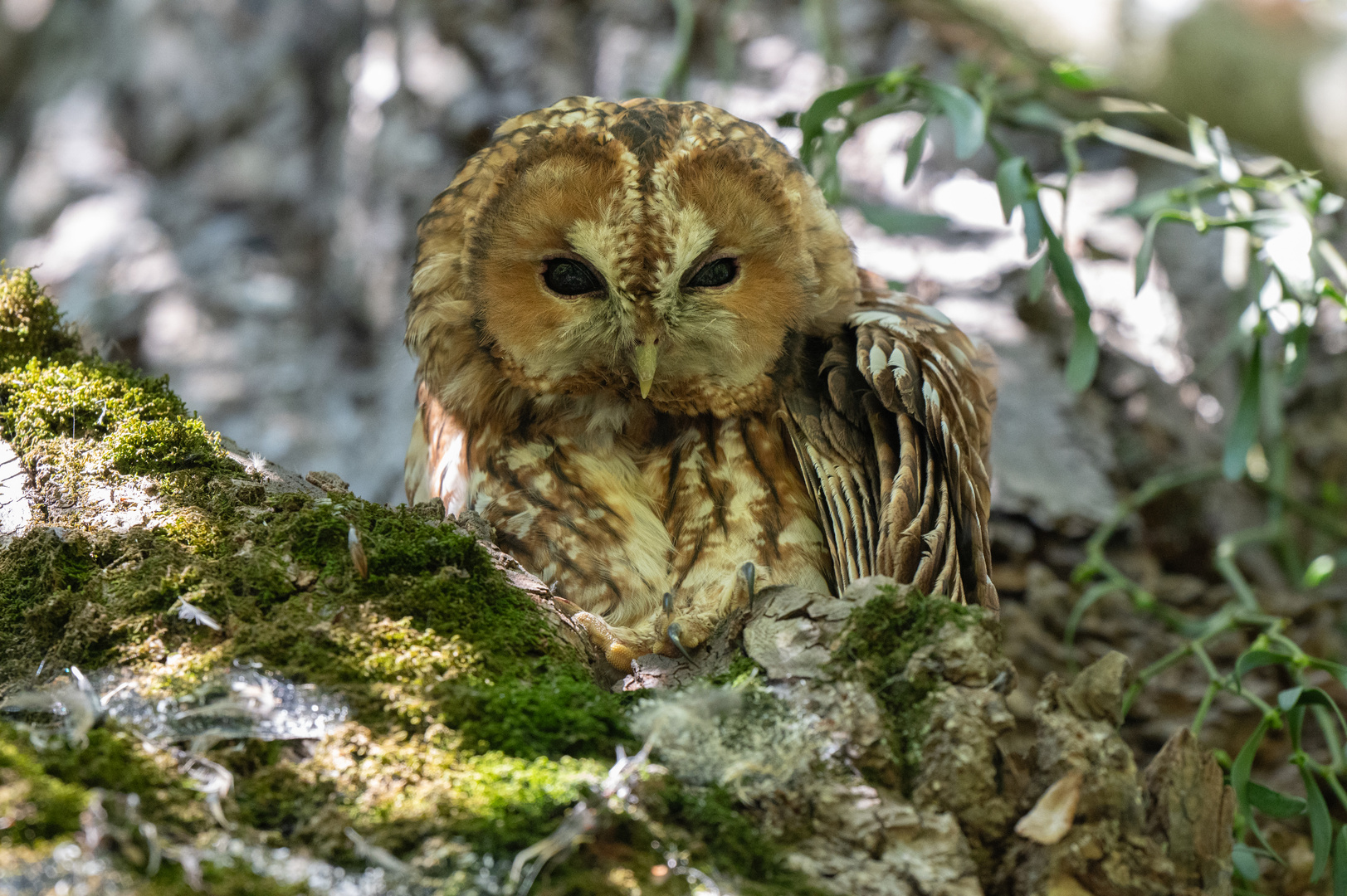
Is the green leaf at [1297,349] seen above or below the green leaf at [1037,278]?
below

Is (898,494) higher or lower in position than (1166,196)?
lower

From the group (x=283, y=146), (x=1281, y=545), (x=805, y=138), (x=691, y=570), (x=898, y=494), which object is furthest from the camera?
(x=283, y=146)

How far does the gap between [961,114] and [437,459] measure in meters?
1.18

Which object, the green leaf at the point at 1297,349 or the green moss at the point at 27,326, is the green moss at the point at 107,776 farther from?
the green leaf at the point at 1297,349

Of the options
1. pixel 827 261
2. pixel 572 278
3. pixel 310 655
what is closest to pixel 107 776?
pixel 310 655

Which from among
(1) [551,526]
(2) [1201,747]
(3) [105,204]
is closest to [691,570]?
(1) [551,526]

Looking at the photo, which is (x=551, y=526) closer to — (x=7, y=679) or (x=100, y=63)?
(x=7, y=679)

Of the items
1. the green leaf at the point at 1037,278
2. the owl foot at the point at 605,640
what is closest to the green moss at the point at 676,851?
the owl foot at the point at 605,640

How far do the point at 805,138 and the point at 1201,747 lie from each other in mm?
1371

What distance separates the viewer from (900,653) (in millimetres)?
1158

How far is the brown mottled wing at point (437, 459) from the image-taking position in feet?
5.94

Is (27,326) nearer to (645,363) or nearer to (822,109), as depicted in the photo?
(645,363)

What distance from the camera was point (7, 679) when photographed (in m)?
1.13

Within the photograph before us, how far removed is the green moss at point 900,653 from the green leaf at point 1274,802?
72 cm
